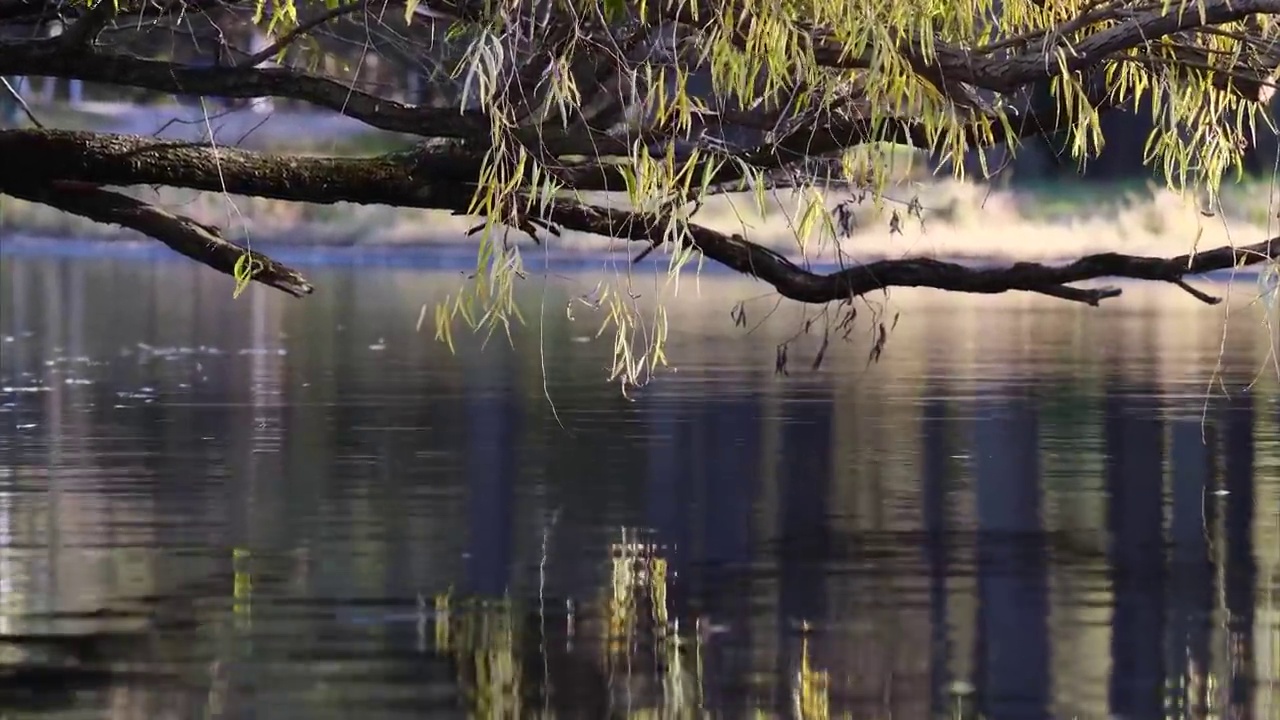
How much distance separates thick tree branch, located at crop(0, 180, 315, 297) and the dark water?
778mm

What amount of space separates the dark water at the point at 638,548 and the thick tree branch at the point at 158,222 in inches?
30.6

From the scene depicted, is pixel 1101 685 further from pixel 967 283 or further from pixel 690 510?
Answer: pixel 967 283

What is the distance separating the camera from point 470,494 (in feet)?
26.4

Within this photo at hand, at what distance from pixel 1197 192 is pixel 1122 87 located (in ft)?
1.59

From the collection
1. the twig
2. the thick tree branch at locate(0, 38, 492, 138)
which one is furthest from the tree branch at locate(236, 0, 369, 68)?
the twig

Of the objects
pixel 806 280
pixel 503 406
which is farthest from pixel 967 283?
pixel 503 406

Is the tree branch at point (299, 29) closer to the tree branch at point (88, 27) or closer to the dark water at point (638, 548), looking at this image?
the tree branch at point (88, 27)

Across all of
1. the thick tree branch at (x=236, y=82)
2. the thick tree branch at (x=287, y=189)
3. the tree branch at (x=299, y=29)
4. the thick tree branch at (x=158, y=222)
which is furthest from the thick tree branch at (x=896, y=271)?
the tree branch at (x=299, y=29)

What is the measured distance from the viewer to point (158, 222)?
348 inches

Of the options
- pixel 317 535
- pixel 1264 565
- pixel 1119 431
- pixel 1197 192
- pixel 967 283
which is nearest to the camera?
pixel 1264 565

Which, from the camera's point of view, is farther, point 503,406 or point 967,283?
point 503,406

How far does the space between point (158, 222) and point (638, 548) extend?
299 centimetres

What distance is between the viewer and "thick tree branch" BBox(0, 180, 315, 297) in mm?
8617

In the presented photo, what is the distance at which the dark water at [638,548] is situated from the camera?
16.0 ft
